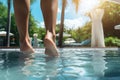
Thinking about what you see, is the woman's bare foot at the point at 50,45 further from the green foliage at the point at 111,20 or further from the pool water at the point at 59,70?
the green foliage at the point at 111,20

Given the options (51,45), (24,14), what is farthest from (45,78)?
(24,14)

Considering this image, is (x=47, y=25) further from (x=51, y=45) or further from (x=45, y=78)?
(x=45, y=78)

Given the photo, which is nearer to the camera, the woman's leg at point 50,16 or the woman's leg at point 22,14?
the woman's leg at point 50,16

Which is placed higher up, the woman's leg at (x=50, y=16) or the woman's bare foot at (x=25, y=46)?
the woman's leg at (x=50, y=16)

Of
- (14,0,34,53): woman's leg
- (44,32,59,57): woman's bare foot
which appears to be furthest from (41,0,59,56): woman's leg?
(14,0,34,53): woman's leg

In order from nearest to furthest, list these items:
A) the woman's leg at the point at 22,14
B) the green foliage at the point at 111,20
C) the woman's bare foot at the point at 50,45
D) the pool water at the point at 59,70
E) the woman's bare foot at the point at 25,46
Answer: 1. the pool water at the point at 59,70
2. the woman's bare foot at the point at 50,45
3. the woman's leg at the point at 22,14
4. the woman's bare foot at the point at 25,46
5. the green foliage at the point at 111,20

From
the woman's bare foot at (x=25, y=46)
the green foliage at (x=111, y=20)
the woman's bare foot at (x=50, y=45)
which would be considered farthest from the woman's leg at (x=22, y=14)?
the green foliage at (x=111, y=20)

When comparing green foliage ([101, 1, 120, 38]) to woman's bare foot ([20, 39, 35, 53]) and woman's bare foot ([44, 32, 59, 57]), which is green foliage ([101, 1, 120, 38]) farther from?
woman's bare foot ([44, 32, 59, 57])

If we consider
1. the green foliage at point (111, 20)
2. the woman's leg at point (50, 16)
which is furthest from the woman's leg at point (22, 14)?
the green foliage at point (111, 20)

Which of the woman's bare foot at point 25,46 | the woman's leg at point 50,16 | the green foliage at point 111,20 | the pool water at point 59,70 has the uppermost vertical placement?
the green foliage at point 111,20

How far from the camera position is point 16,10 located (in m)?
2.38

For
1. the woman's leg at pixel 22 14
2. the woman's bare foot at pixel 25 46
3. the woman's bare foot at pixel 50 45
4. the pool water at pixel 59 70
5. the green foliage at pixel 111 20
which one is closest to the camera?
the pool water at pixel 59 70

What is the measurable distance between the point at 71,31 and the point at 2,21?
23.0 feet

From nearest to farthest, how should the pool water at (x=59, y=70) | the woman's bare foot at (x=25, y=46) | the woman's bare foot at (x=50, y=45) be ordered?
1. the pool water at (x=59, y=70)
2. the woman's bare foot at (x=50, y=45)
3. the woman's bare foot at (x=25, y=46)
